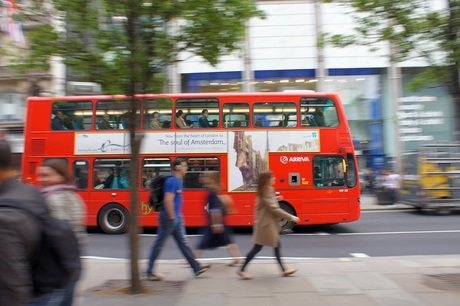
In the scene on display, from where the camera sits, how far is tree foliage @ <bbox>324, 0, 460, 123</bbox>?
5902mm

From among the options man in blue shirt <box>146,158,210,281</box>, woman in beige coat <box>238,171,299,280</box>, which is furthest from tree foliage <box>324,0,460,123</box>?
man in blue shirt <box>146,158,210,281</box>

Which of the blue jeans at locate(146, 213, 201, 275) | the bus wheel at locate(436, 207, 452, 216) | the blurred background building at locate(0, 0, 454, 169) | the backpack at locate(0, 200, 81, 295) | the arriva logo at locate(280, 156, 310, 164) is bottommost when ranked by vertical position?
the bus wheel at locate(436, 207, 452, 216)

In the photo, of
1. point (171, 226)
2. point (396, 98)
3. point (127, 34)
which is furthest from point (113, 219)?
point (396, 98)

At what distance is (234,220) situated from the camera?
1159 centimetres

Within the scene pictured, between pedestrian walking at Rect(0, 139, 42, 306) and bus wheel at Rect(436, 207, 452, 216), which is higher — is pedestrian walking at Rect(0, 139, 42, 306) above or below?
above

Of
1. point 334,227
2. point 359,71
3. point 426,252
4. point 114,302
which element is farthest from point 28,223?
point 359,71

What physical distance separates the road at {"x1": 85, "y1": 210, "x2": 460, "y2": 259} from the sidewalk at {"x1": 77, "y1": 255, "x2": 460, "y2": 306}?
4.59 ft

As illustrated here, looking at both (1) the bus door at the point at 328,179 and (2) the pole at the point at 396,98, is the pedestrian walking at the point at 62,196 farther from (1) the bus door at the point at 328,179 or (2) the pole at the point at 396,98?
(2) the pole at the point at 396,98

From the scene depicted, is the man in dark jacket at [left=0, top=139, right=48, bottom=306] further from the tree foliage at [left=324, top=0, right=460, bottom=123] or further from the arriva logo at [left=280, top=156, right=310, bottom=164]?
the arriva logo at [left=280, top=156, right=310, bottom=164]

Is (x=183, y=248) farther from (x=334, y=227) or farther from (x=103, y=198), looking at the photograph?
(x=334, y=227)

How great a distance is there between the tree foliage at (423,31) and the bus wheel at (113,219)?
8393 mm

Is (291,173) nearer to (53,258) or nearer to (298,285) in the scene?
(298,285)

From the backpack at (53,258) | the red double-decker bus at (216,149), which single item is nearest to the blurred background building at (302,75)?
the red double-decker bus at (216,149)

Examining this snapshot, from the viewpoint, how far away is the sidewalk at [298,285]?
207 inches
